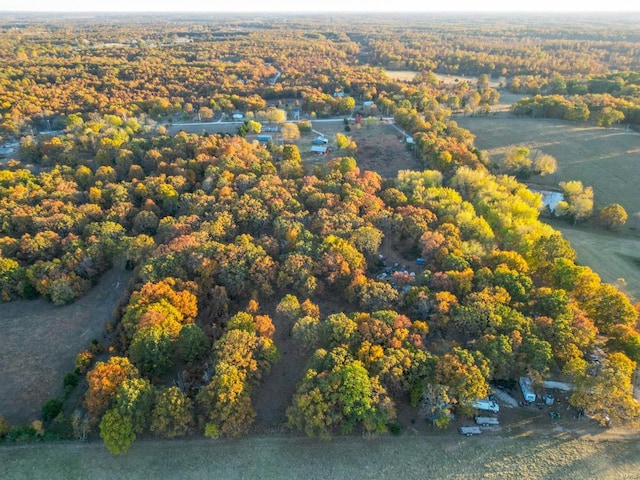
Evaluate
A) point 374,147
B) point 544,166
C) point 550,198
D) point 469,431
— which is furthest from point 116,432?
point 544,166

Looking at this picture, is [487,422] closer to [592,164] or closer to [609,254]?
[609,254]

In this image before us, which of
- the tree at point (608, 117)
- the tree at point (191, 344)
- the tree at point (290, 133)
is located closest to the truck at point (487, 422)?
the tree at point (191, 344)

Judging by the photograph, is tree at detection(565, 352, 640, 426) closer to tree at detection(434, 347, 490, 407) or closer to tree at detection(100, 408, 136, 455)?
tree at detection(434, 347, 490, 407)

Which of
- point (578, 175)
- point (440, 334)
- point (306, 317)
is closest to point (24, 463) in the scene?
point (306, 317)

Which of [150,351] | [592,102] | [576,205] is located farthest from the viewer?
[592,102]

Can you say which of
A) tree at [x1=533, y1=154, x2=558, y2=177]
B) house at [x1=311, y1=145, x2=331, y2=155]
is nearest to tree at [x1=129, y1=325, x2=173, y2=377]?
house at [x1=311, y1=145, x2=331, y2=155]
